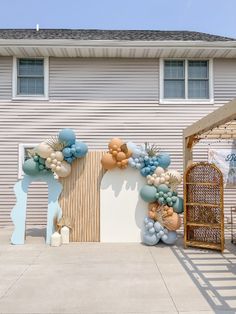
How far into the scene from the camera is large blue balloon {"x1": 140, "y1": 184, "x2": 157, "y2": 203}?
8203 millimetres

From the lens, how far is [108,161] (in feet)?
27.3

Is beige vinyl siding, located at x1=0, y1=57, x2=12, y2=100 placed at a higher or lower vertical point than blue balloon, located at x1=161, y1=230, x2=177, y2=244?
higher

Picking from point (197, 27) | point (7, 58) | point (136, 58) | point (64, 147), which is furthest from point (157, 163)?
point (197, 27)

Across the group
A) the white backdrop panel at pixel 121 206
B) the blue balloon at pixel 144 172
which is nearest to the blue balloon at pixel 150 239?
the white backdrop panel at pixel 121 206

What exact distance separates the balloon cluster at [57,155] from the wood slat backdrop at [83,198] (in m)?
0.33

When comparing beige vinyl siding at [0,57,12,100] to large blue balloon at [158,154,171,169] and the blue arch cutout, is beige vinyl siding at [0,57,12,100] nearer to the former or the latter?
the blue arch cutout

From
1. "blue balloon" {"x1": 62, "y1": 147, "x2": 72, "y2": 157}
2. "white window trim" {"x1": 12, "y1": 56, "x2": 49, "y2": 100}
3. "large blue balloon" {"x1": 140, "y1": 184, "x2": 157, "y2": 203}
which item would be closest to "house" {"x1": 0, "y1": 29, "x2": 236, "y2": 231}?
"white window trim" {"x1": 12, "y1": 56, "x2": 49, "y2": 100}

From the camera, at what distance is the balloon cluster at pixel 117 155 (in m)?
8.28

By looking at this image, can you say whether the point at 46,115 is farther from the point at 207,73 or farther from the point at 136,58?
the point at 207,73

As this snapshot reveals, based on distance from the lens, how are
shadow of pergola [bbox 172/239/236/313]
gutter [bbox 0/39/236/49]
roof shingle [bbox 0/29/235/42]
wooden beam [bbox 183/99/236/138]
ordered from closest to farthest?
shadow of pergola [bbox 172/239/236/313]
wooden beam [bbox 183/99/236/138]
gutter [bbox 0/39/236/49]
roof shingle [bbox 0/29/235/42]

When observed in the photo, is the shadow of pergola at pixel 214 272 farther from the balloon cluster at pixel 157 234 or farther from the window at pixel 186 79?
the window at pixel 186 79

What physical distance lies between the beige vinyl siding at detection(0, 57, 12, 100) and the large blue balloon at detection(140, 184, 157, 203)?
17.9 ft

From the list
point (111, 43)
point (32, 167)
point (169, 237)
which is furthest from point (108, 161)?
point (111, 43)

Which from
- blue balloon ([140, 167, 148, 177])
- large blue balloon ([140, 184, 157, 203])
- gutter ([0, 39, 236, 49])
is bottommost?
large blue balloon ([140, 184, 157, 203])
